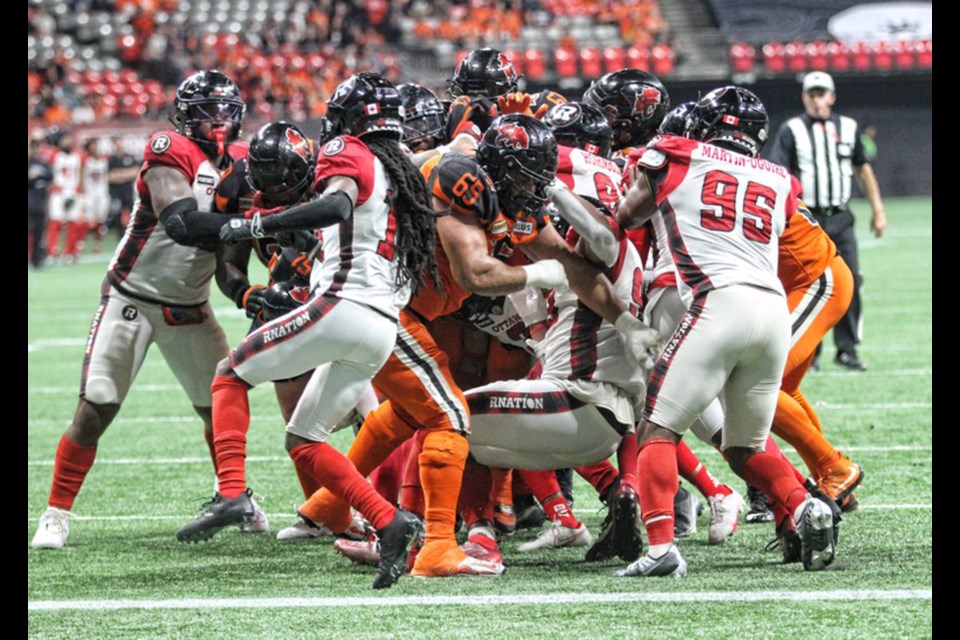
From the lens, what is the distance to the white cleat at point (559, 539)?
5.42 m

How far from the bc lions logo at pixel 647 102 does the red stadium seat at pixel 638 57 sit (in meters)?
22.3

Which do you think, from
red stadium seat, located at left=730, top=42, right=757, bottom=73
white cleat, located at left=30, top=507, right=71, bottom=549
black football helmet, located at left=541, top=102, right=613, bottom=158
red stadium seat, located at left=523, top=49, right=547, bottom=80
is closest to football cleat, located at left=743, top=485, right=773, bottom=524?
black football helmet, located at left=541, top=102, right=613, bottom=158

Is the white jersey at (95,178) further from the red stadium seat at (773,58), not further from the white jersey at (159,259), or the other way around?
the white jersey at (159,259)

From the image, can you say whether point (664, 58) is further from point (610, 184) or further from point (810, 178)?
point (610, 184)

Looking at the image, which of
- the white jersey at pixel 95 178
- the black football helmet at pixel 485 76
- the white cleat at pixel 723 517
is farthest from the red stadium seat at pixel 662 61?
the white cleat at pixel 723 517

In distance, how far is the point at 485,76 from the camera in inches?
255

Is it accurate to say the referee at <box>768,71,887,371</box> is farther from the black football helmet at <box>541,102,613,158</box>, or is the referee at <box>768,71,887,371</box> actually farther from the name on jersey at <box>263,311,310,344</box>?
the name on jersey at <box>263,311,310,344</box>

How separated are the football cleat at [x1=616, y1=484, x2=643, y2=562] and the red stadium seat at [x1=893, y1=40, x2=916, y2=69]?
24.9 m

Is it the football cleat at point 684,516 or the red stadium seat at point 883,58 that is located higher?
the football cleat at point 684,516

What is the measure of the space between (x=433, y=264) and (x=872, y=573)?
5.62 feet

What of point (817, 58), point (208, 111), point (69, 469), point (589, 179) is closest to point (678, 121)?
point (589, 179)

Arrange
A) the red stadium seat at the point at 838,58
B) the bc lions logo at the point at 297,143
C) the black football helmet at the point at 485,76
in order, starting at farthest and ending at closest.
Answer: the red stadium seat at the point at 838,58, the black football helmet at the point at 485,76, the bc lions logo at the point at 297,143

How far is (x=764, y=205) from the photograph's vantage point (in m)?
4.80

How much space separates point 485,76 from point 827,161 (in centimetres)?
352
